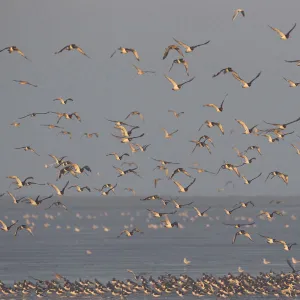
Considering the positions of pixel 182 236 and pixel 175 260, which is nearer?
pixel 175 260

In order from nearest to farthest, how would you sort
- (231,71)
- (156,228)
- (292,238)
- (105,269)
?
(231,71) < (105,269) < (292,238) < (156,228)

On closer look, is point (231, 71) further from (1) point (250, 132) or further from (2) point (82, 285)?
(2) point (82, 285)

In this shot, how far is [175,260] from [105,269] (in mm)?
9749

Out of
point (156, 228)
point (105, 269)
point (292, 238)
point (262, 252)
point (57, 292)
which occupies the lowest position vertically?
point (57, 292)

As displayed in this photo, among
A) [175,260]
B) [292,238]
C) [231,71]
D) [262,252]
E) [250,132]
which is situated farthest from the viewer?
[292,238]

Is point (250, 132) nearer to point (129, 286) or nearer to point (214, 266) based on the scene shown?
point (129, 286)

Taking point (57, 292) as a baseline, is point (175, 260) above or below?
above

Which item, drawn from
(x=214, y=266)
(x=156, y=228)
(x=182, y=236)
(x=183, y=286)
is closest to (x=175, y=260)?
(x=214, y=266)

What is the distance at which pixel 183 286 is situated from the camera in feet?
181

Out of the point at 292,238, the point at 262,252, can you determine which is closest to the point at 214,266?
the point at 262,252

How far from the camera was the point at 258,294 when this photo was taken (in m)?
54.1

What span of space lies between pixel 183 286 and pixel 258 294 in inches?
155

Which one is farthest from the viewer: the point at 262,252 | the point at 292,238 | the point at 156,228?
the point at 156,228

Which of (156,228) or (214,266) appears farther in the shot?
(156,228)
